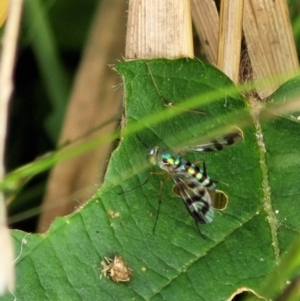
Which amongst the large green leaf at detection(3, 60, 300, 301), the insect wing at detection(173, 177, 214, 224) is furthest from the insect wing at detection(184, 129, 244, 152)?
the insect wing at detection(173, 177, 214, 224)

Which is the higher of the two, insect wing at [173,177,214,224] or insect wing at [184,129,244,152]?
insect wing at [184,129,244,152]

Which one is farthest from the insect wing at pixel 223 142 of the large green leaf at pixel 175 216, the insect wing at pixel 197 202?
the insect wing at pixel 197 202

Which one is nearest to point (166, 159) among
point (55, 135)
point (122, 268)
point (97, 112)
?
point (122, 268)

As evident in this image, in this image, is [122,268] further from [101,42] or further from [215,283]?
[101,42]

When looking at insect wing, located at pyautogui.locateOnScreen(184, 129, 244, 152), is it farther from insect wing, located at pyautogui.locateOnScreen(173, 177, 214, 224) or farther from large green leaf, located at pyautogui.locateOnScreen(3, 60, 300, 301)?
insect wing, located at pyautogui.locateOnScreen(173, 177, 214, 224)

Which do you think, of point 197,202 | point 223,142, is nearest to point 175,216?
point 197,202
